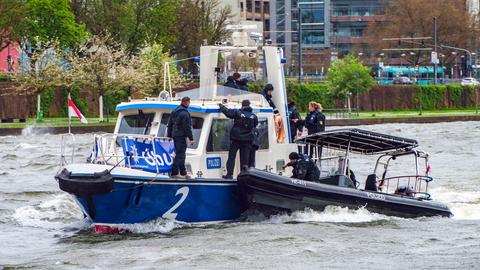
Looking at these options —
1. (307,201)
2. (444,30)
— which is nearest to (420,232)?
(307,201)

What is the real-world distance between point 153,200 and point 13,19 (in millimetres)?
63627

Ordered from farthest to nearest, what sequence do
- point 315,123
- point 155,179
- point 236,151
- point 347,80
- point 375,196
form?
point 347,80
point 315,123
point 375,196
point 236,151
point 155,179

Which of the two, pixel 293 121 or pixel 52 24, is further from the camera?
pixel 52 24

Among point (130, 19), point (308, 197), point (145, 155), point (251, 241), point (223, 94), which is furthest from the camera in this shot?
point (130, 19)

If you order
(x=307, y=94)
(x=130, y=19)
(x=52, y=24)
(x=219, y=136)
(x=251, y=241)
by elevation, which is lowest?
(x=251, y=241)

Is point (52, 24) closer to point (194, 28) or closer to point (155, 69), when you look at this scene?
point (155, 69)

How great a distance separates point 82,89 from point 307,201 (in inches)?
2186

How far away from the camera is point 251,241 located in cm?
2272

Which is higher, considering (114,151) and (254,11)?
(254,11)

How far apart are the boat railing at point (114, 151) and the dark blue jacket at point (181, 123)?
0.32m

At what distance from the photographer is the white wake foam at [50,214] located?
86.4 ft

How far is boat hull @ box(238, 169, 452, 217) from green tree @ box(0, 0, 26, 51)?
6134 cm

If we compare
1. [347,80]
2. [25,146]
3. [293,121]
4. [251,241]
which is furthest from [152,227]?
[347,80]

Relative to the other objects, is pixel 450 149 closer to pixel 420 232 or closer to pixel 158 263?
pixel 420 232
